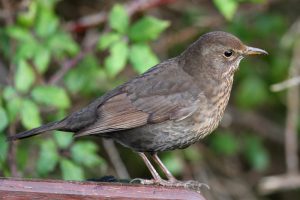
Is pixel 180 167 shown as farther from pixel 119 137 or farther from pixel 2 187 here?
pixel 2 187

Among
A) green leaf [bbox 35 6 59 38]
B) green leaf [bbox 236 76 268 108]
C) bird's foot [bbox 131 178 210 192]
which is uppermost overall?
green leaf [bbox 236 76 268 108]

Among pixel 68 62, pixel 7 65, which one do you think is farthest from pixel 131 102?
pixel 7 65

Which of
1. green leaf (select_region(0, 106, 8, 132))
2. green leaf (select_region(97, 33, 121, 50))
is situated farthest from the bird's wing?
green leaf (select_region(0, 106, 8, 132))

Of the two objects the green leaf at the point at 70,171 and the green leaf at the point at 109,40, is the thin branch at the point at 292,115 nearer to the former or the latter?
the green leaf at the point at 109,40

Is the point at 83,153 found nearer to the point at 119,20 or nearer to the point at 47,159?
the point at 47,159

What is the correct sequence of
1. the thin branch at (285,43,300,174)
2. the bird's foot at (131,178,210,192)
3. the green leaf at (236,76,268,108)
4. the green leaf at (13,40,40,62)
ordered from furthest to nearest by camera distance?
the green leaf at (236,76,268,108), the thin branch at (285,43,300,174), the green leaf at (13,40,40,62), the bird's foot at (131,178,210,192)

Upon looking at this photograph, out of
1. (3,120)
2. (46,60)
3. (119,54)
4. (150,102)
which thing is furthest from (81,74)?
(150,102)

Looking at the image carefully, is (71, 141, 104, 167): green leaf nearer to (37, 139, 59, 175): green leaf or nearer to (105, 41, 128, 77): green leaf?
(37, 139, 59, 175): green leaf
